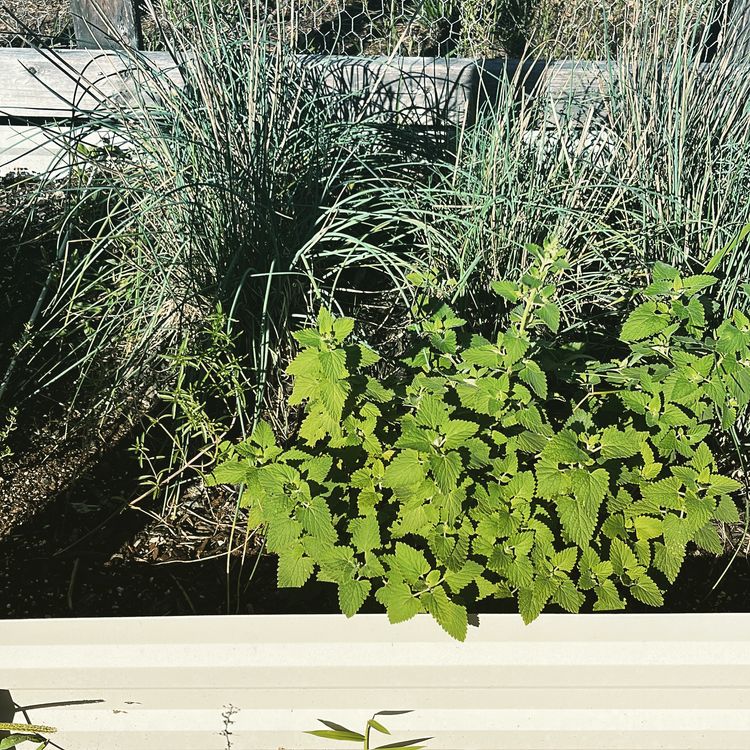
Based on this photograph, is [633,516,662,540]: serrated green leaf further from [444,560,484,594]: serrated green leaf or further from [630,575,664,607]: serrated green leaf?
[444,560,484,594]: serrated green leaf

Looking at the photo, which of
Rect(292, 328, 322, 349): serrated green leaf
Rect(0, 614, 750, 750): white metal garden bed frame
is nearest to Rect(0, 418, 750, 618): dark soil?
Rect(0, 614, 750, 750): white metal garden bed frame

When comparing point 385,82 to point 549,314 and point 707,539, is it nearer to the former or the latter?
point 549,314

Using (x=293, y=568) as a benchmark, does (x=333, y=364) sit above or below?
above

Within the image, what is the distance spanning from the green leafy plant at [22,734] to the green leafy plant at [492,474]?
1.77ft

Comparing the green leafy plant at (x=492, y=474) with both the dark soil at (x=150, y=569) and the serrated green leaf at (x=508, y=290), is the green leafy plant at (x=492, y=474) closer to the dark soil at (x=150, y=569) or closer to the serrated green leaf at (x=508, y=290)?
the serrated green leaf at (x=508, y=290)

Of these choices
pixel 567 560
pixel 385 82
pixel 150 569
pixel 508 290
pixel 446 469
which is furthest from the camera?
pixel 385 82

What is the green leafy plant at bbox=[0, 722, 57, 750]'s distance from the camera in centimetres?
146

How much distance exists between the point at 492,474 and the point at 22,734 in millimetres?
1014

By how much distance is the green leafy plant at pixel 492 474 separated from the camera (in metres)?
1.37

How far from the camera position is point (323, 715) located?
4.89 ft

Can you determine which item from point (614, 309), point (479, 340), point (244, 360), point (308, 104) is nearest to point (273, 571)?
point (244, 360)

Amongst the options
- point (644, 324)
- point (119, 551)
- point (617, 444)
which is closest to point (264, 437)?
point (119, 551)

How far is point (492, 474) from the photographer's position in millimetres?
1488

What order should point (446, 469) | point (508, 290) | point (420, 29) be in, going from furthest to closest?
point (420, 29), point (508, 290), point (446, 469)
